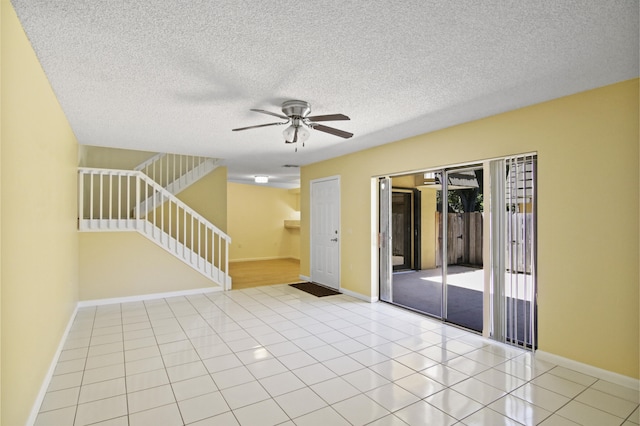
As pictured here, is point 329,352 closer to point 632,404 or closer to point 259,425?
point 259,425

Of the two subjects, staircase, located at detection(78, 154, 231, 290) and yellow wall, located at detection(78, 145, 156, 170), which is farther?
yellow wall, located at detection(78, 145, 156, 170)

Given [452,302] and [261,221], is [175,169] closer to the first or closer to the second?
[261,221]

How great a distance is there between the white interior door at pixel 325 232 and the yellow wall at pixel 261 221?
4.00m

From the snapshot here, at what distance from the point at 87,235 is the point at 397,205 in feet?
20.6

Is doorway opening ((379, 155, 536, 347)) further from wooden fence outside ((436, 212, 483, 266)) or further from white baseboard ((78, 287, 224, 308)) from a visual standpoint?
white baseboard ((78, 287, 224, 308))

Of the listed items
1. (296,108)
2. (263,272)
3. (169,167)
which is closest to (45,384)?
(296,108)

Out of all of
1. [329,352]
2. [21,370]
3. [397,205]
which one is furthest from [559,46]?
[397,205]

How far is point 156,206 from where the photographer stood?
633cm

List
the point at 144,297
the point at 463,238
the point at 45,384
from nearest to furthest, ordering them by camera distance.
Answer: the point at 45,384
the point at 144,297
the point at 463,238

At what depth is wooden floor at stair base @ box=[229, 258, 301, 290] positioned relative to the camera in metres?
6.93

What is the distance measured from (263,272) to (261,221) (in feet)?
9.16

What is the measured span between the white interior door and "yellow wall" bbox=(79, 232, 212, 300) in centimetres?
238

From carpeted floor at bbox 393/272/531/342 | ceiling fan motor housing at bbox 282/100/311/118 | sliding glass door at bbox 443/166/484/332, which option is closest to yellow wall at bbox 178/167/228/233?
carpeted floor at bbox 393/272/531/342

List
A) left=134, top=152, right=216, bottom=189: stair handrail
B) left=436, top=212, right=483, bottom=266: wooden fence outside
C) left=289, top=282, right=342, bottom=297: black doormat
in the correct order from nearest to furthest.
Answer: left=289, top=282, right=342, bottom=297: black doormat, left=134, top=152, right=216, bottom=189: stair handrail, left=436, top=212, right=483, bottom=266: wooden fence outside
